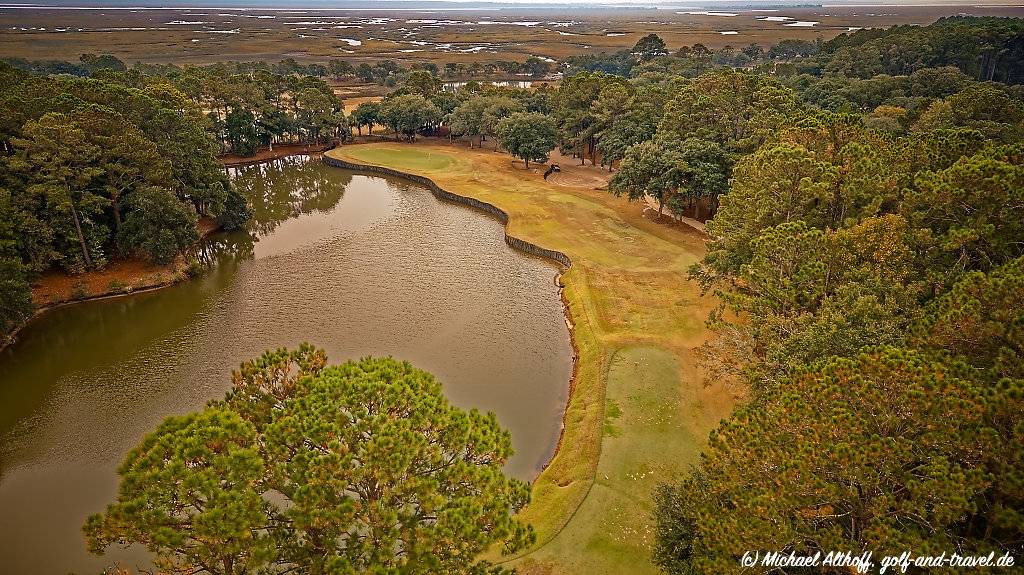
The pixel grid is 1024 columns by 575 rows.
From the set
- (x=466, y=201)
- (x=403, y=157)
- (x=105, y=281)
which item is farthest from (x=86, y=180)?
(x=403, y=157)

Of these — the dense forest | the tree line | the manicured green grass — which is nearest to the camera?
the dense forest

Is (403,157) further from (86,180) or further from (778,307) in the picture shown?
(778,307)

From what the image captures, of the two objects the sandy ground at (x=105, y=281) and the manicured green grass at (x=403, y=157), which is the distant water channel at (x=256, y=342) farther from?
the manicured green grass at (x=403, y=157)

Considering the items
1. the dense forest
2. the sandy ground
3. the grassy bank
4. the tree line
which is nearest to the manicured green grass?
the grassy bank

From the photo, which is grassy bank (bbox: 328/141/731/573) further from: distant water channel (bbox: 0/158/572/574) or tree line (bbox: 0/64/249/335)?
tree line (bbox: 0/64/249/335)

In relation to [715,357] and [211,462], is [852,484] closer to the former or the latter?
[211,462]

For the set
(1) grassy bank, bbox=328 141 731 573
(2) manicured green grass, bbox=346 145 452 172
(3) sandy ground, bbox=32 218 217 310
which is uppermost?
(2) manicured green grass, bbox=346 145 452 172
